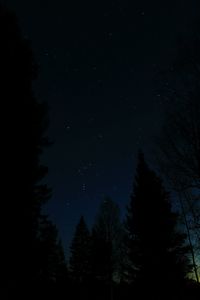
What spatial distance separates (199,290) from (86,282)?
48.7 ft

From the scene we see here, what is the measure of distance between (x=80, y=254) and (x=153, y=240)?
22354 mm

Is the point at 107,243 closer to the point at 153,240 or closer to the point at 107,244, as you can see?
the point at 107,244

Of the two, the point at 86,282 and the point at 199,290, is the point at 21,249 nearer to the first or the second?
the point at 199,290

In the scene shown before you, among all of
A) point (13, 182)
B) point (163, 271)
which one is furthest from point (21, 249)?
point (163, 271)

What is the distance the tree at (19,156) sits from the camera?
7.41 metres

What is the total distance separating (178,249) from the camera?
16.0 meters

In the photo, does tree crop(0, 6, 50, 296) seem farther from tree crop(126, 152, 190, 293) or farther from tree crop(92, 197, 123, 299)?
tree crop(92, 197, 123, 299)

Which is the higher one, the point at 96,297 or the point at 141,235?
the point at 141,235

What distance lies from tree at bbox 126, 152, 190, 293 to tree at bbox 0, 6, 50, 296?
9.49 m

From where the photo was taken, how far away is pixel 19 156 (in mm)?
8109

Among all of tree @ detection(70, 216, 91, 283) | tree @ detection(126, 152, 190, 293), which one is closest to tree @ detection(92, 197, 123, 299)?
tree @ detection(70, 216, 91, 283)

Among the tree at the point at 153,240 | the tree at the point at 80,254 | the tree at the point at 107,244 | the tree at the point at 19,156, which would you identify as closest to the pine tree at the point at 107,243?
the tree at the point at 107,244

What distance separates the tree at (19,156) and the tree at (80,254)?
26770 mm

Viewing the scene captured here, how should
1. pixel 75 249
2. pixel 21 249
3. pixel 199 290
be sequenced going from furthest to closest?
pixel 75 249
pixel 199 290
pixel 21 249
